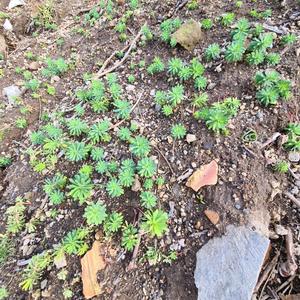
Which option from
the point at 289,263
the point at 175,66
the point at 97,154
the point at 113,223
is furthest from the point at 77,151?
the point at 289,263

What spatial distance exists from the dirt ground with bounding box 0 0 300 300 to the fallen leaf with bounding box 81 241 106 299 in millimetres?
88

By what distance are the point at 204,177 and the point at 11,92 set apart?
4225 millimetres

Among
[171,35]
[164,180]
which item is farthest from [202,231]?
[171,35]

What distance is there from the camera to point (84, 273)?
11.2 feet

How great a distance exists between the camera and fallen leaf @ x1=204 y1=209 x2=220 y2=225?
3.42 m

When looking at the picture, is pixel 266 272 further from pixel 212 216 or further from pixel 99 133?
pixel 99 133

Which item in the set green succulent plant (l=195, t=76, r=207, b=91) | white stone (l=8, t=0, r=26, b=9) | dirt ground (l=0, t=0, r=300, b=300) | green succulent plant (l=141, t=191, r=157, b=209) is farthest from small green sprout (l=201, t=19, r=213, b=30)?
white stone (l=8, t=0, r=26, b=9)

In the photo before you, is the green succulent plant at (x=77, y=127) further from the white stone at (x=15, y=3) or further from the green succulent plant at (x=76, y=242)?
the white stone at (x=15, y=3)

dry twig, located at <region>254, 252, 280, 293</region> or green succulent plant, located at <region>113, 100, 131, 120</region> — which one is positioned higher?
green succulent plant, located at <region>113, 100, 131, 120</region>

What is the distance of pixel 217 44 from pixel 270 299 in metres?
3.55

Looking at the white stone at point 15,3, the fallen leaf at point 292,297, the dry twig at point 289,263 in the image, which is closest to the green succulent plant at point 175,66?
the dry twig at point 289,263

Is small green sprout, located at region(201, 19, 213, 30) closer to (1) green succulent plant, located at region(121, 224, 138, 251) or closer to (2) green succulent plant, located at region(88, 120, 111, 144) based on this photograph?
(2) green succulent plant, located at region(88, 120, 111, 144)

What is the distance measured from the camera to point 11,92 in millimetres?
5832

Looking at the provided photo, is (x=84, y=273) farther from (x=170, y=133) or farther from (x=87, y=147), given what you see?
(x=170, y=133)
